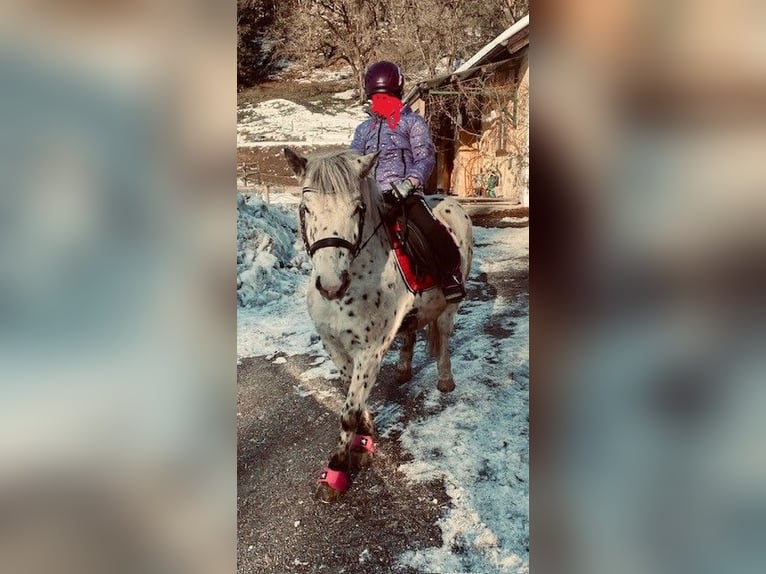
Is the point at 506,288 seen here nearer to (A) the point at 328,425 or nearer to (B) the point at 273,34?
(A) the point at 328,425

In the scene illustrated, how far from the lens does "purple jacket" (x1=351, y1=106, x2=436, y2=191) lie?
186 centimetres

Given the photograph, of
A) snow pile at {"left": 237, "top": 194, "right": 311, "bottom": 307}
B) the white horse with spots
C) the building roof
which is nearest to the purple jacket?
the white horse with spots

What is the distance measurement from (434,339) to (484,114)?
3.70 m

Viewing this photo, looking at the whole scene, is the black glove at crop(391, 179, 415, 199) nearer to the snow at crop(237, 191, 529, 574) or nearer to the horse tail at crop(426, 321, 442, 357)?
the horse tail at crop(426, 321, 442, 357)

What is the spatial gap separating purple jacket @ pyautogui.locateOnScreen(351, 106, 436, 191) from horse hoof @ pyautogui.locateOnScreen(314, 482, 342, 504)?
1.14m

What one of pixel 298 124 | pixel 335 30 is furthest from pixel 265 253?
pixel 335 30

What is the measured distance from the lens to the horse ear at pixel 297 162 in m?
1.32

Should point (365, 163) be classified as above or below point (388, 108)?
below

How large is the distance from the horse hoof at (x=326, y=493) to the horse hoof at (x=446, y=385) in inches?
33.6

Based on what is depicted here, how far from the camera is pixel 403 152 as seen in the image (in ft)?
6.24
